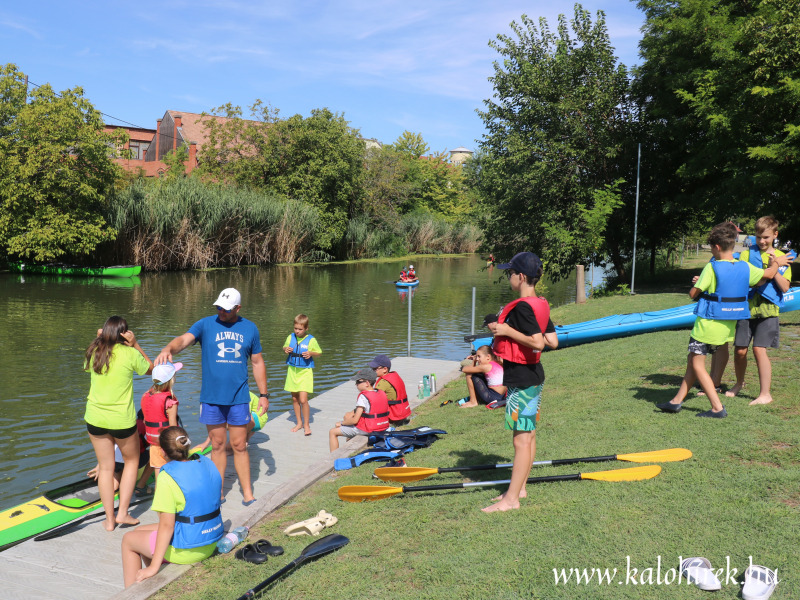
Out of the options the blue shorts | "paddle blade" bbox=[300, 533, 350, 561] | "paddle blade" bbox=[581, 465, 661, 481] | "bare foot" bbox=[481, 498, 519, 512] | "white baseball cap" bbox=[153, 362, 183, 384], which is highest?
"white baseball cap" bbox=[153, 362, 183, 384]

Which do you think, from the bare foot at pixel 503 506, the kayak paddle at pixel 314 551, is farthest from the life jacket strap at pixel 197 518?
the bare foot at pixel 503 506

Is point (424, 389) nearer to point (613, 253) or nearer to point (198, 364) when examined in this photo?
point (198, 364)

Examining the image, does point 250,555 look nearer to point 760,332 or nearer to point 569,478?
point 569,478

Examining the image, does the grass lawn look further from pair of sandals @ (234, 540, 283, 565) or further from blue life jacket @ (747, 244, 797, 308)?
blue life jacket @ (747, 244, 797, 308)

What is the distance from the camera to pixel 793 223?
24016 millimetres

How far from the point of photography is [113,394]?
21.1 ft

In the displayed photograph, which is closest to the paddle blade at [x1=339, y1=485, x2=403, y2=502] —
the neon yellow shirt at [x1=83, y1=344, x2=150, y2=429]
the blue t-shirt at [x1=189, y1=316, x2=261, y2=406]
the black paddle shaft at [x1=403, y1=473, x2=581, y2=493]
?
the black paddle shaft at [x1=403, y1=473, x2=581, y2=493]

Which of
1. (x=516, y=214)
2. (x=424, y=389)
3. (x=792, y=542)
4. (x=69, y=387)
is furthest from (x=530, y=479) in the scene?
(x=516, y=214)

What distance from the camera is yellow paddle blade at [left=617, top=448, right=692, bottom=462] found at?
6.06 metres

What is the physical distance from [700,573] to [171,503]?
12.3 ft

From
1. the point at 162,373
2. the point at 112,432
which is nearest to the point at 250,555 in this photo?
the point at 112,432

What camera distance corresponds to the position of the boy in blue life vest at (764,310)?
7.34 metres

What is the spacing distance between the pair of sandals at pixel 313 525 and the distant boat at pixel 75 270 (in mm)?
36095

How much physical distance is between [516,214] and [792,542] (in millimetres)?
27569
